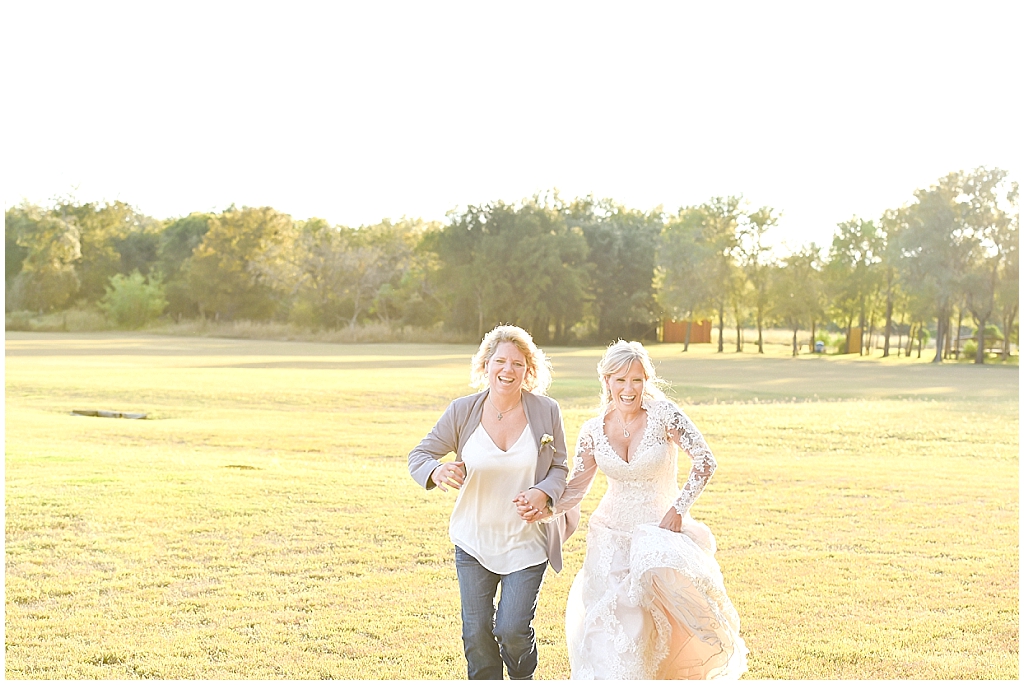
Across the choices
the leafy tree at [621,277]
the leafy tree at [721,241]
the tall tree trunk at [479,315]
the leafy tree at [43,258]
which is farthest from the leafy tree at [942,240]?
the leafy tree at [43,258]

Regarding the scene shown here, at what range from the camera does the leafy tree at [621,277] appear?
6519 centimetres

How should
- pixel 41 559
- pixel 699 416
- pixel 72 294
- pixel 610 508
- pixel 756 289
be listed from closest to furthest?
pixel 610 508, pixel 41 559, pixel 699 416, pixel 756 289, pixel 72 294

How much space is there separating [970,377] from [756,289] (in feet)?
83.6

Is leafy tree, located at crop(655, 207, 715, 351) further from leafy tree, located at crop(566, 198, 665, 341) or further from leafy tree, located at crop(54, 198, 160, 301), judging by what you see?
leafy tree, located at crop(54, 198, 160, 301)

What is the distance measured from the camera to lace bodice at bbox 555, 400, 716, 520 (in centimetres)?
430

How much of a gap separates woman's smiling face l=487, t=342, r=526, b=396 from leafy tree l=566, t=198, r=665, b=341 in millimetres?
59870

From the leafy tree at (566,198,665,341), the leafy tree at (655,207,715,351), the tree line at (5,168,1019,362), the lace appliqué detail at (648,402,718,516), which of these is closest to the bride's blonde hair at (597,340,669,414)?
the lace appliqué detail at (648,402,718,516)

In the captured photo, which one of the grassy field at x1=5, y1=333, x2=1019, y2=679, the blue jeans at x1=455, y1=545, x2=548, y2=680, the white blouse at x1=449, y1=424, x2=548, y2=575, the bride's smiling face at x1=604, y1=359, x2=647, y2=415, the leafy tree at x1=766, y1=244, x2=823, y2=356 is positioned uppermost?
the leafy tree at x1=766, y1=244, x2=823, y2=356

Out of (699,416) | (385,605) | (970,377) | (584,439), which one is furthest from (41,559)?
(970,377)

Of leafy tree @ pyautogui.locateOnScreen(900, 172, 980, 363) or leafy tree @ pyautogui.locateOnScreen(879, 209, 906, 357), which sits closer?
leafy tree @ pyautogui.locateOnScreen(900, 172, 980, 363)

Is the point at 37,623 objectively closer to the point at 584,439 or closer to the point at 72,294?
the point at 584,439

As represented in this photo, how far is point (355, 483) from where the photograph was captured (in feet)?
37.3

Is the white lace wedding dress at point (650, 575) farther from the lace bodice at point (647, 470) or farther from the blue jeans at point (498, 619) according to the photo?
the blue jeans at point (498, 619)

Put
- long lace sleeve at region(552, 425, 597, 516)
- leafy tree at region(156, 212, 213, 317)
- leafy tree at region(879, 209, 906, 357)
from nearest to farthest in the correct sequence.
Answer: long lace sleeve at region(552, 425, 597, 516), leafy tree at region(879, 209, 906, 357), leafy tree at region(156, 212, 213, 317)
